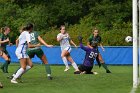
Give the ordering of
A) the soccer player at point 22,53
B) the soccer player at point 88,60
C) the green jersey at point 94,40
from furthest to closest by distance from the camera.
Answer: the green jersey at point 94,40 → the soccer player at point 88,60 → the soccer player at point 22,53

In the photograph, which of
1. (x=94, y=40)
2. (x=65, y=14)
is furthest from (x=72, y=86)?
(x=65, y=14)

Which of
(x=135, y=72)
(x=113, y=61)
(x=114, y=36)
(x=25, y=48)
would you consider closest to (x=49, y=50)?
(x=113, y=61)

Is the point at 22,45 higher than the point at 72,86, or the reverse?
the point at 22,45

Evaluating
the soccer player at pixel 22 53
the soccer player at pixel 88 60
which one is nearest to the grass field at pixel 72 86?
the soccer player at pixel 22 53

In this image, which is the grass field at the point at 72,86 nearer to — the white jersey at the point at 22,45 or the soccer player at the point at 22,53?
the soccer player at the point at 22,53

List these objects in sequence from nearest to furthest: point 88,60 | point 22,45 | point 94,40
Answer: point 22,45, point 88,60, point 94,40

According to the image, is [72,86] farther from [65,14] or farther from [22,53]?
[65,14]

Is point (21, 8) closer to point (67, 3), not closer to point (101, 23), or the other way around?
point (67, 3)

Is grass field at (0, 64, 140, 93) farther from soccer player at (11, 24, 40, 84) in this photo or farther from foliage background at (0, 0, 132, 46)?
foliage background at (0, 0, 132, 46)

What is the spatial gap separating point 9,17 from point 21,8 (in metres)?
2.46

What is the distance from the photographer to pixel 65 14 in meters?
47.3

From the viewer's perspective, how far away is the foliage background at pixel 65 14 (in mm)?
44000

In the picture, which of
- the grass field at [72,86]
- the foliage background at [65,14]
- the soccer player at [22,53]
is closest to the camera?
the grass field at [72,86]

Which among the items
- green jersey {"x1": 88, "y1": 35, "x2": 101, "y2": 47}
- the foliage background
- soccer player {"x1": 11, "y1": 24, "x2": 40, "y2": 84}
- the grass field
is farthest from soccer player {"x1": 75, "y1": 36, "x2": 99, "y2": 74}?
the foliage background
